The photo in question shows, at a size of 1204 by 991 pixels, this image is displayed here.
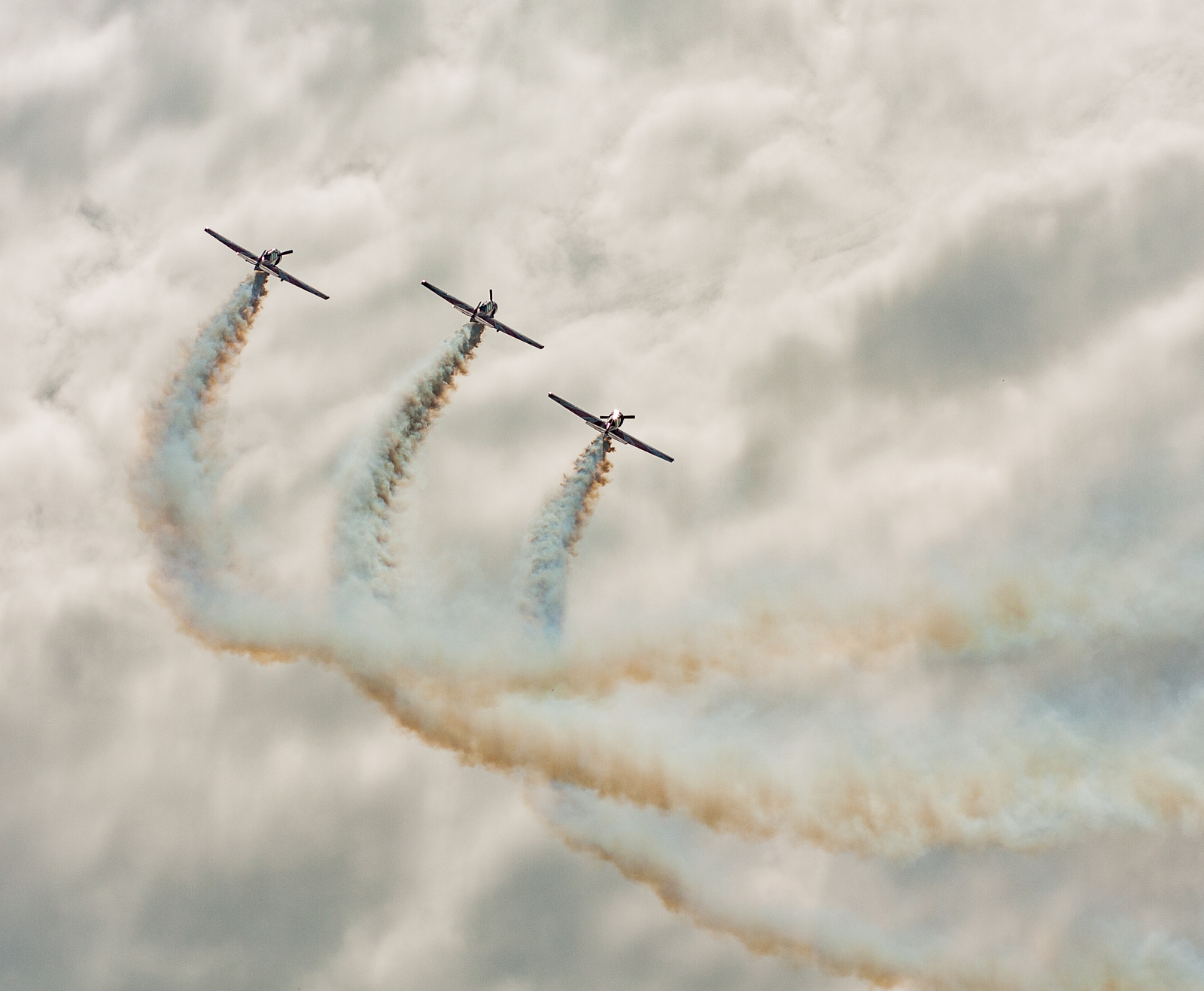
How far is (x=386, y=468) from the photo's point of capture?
94500mm

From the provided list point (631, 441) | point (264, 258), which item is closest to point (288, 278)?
point (264, 258)

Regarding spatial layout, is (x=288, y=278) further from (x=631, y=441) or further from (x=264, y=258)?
(x=631, y=441)

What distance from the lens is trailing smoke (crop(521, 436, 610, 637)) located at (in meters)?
90.8

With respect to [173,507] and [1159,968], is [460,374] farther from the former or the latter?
[1159,968]

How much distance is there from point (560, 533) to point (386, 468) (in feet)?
46.7

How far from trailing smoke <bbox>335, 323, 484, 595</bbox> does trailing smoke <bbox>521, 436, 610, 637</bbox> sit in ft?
35.8

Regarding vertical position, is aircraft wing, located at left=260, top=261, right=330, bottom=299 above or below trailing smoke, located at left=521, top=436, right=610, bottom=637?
above

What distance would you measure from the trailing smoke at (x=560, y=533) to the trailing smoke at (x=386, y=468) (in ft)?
35.8

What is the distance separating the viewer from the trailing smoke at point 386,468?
301ft

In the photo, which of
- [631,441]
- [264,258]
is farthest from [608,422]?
[264,258]

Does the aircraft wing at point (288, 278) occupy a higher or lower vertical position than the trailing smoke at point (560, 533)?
higher

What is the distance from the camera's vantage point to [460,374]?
9738cm

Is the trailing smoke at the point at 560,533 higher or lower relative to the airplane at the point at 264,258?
lower

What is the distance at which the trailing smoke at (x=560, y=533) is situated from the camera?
9081 cm
